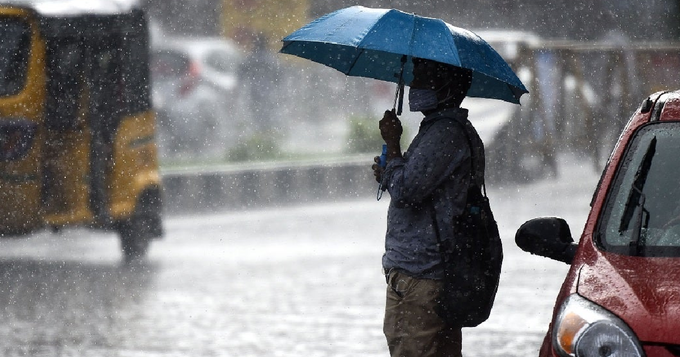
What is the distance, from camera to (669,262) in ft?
13.0

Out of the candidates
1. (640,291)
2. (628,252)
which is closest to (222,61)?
(628,252)

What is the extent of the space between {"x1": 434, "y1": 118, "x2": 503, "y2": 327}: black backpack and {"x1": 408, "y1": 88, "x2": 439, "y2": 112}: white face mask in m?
0.33

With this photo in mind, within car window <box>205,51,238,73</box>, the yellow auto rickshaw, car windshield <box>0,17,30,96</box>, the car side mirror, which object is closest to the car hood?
the car side mirror

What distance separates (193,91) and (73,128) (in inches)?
364

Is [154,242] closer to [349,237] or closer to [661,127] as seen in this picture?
[349,237]

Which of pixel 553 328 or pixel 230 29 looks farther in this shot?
pixel 230 29

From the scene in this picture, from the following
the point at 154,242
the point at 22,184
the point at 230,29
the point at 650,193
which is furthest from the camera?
the point at 230,29

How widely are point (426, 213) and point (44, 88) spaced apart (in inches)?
314

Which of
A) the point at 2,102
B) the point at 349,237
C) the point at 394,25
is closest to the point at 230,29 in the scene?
the point at 349,237

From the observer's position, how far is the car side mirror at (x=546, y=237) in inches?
166

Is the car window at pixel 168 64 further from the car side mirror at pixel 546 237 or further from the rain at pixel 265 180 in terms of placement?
the car side mirror at pixel 546 237

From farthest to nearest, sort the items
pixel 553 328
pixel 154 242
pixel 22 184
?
pixel 154 242
pixel 22 184
pixel 553 328

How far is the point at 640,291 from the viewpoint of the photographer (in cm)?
379

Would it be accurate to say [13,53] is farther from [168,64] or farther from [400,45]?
[168,64]
